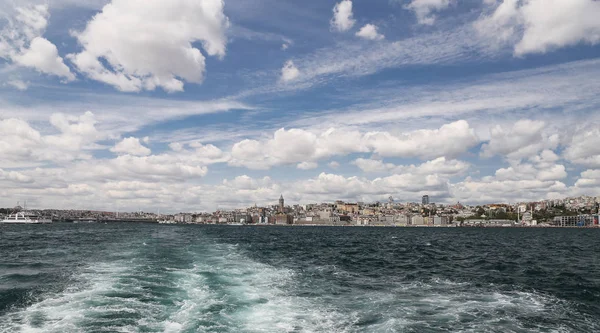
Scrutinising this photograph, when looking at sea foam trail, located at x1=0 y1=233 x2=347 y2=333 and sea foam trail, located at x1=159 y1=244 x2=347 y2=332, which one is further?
sea foam trail, located at x1=159 y1=244 x2=347 y2=332

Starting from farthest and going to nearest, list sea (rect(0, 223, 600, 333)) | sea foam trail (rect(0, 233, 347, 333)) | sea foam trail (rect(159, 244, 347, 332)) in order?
sea (rect(0, 223, 600, 333)) < sea foam trail (rect(159, 244, 347, 332)) < sea foam trail (rect(0, 233, 347, 333))

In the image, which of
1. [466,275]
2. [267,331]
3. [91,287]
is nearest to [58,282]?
[91,287]

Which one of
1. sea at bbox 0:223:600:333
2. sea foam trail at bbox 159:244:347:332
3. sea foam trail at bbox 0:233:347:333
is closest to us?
sea foam trail at bbox 0:233:347:333

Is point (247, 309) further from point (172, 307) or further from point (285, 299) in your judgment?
point (172, 307)

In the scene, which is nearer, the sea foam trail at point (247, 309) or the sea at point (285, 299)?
the sea foam trail at point (247, 309)

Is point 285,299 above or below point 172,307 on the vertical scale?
below

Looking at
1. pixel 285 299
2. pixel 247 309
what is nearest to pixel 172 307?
pixel 247 309

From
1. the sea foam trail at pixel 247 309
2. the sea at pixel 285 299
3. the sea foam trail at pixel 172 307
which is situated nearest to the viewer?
the sea foam trail at pixel 172 307

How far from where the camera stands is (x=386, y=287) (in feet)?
82.5

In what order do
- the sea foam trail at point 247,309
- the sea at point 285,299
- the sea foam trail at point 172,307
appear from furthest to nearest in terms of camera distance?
the sea at point 285,299
the sea foam trail at point 247,309
the sea foam trail at point 172,307

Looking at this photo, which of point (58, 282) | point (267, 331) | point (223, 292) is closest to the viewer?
point (267, 331)

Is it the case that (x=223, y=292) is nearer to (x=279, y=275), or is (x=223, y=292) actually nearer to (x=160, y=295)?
(x=160, y=295)

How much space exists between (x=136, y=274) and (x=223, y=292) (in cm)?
896

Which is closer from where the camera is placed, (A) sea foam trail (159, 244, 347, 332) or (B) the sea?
(A) sea foam trail (159, 244, 347, 332)
